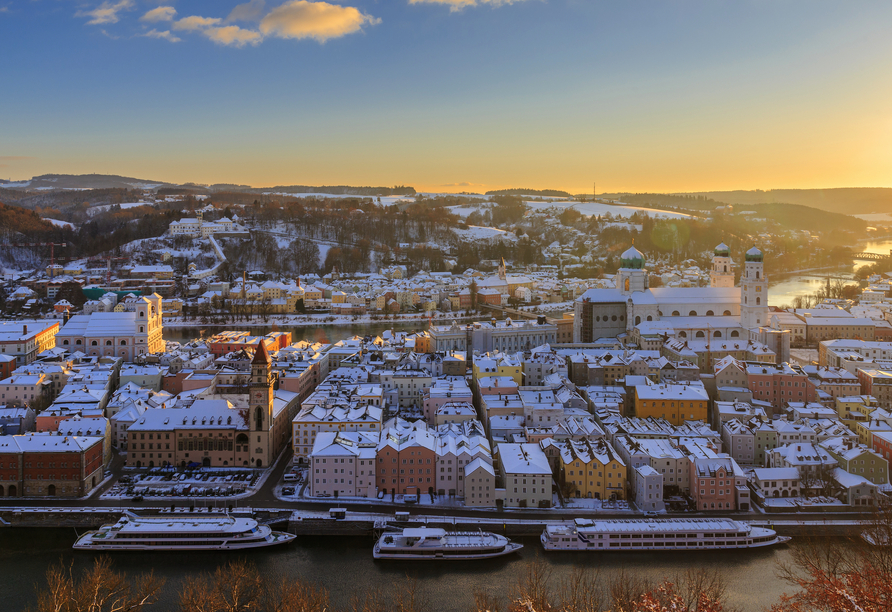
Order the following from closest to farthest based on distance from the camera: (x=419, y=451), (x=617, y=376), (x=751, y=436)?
1. (x=419, y=451)
2. (x=751, y=436)
3. (x=617, y=376)

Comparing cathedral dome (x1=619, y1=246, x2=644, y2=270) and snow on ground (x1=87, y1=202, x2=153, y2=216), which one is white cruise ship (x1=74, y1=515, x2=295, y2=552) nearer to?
cathedral dome (x1=619, y1=246, x2=644, y2=270)

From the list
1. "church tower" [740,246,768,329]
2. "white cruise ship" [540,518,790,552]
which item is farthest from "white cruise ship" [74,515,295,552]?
"church tower" [740,246,768,329]

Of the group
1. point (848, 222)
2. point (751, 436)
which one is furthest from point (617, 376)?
point (848, 222)

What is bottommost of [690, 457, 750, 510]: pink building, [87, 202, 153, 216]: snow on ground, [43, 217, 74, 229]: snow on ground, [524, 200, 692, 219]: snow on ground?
[690, 457, 750, 510]: pink building

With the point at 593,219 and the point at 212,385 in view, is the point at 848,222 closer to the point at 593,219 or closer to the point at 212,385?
the point at 593,219

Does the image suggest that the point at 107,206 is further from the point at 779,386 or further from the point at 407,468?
the point at 779,386

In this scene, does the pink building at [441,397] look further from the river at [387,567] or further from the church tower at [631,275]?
→ the church tower at [631,275]
